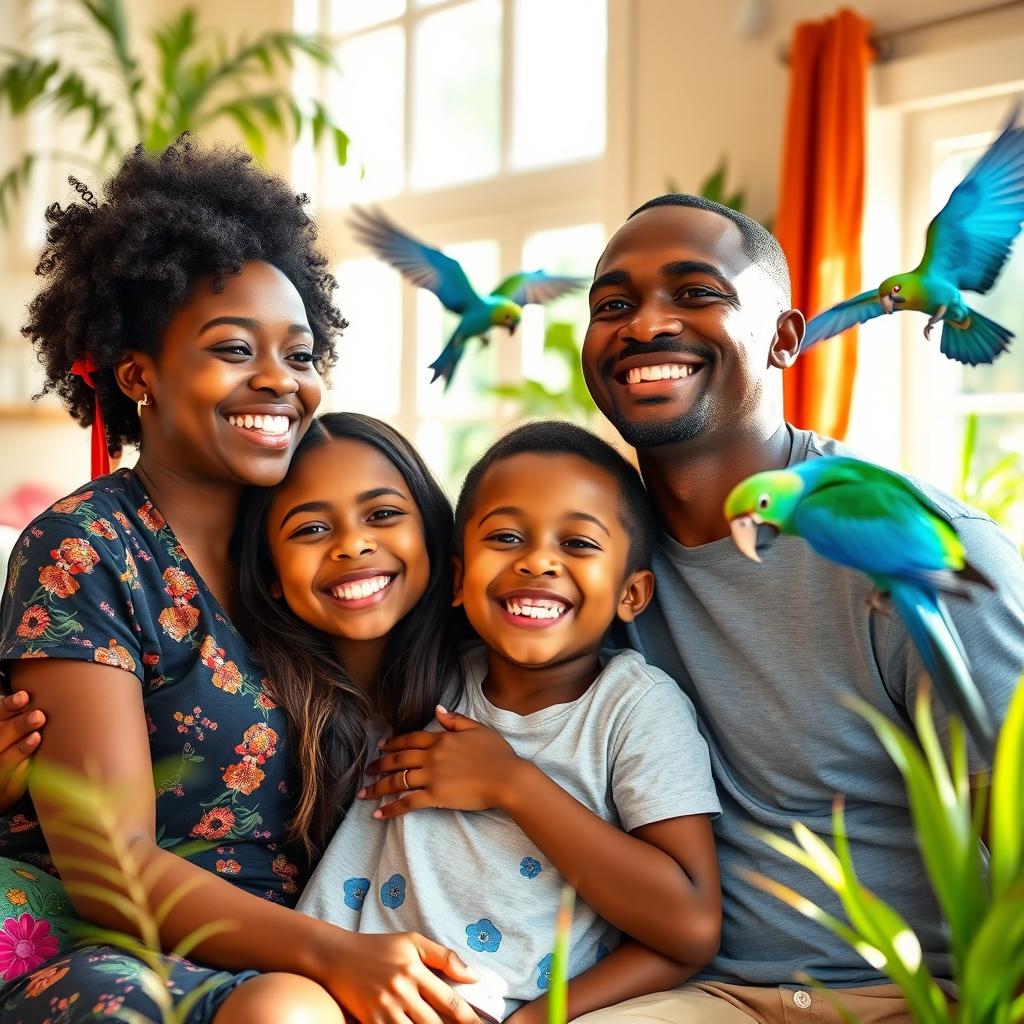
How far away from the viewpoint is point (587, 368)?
5.51ft

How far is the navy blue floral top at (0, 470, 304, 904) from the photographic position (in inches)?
57.8

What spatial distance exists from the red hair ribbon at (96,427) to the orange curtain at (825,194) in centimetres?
213

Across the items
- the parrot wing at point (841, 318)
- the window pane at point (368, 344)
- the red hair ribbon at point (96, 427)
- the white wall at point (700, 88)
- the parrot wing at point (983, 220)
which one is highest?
the white wall at point (700, 88)

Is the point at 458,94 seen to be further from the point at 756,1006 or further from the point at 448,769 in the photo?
the point at 756,1006

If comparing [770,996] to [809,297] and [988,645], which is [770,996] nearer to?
[988,645]

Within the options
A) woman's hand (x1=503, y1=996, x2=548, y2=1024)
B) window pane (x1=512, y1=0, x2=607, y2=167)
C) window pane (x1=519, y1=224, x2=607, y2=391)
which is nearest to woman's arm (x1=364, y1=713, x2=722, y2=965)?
woman's hand (x1=503, y1=996, x2=548, y2=1024)

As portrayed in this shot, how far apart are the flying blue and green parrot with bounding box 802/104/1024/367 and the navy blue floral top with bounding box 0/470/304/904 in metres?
0.90

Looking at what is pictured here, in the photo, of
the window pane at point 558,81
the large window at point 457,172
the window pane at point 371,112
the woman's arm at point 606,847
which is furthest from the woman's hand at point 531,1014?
the window pane at point 371,112

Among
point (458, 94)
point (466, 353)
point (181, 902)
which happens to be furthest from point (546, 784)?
point (458, 94)

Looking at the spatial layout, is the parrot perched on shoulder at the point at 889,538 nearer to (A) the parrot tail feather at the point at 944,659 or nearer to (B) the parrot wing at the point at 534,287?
(A) the parrot tail feather at the point at 944,659

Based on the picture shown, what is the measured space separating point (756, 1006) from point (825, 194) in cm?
256

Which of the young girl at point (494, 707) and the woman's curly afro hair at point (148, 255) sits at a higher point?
the woman's curly afro hair at point (148, 255)

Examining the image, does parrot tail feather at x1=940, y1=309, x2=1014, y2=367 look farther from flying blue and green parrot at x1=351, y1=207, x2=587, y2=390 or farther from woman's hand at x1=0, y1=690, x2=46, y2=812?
woman's hand at x1=0, y1=690, x2=46, y2=812

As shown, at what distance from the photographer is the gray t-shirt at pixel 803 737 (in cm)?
146
